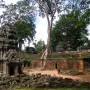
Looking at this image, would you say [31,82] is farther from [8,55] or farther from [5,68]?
[8,55]

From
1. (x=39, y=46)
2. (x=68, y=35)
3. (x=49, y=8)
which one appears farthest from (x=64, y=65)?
(x=39, y=46)

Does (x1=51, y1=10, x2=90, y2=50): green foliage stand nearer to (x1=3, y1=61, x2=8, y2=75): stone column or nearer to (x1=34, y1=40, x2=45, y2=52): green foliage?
(x1=34, y1=40, x2=45, y2=52): green foliage

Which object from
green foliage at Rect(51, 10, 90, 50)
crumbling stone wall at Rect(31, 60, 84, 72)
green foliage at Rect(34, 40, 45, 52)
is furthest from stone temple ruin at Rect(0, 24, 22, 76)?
green foliage at Rect(34, 40, 45, 52)

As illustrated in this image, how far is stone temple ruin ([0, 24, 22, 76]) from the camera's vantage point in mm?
21175

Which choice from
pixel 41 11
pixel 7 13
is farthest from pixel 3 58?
pixel 7 13

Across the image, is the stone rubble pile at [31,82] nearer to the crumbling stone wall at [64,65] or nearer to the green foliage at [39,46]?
the crumbling stone wall at [64,65]

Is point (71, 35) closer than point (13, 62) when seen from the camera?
No

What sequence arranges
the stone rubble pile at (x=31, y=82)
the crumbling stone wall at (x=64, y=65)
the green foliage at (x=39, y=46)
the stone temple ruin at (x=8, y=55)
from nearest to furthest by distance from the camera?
the stone rubble pile at (x=31, y=82) < the stone temple ruin at (x=8, y=55) < the crumbling stone wall at (x=64, y=65) < the green foliage at (x=39, y=46)

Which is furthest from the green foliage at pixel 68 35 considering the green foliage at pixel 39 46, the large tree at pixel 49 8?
the large tree at pixel 49 8

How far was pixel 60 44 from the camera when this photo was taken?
252 feet

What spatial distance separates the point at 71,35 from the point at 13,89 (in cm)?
5555

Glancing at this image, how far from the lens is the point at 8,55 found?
69.8ft

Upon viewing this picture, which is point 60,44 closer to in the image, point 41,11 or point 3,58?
point 41,11

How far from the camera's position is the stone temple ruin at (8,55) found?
69.5 feet
